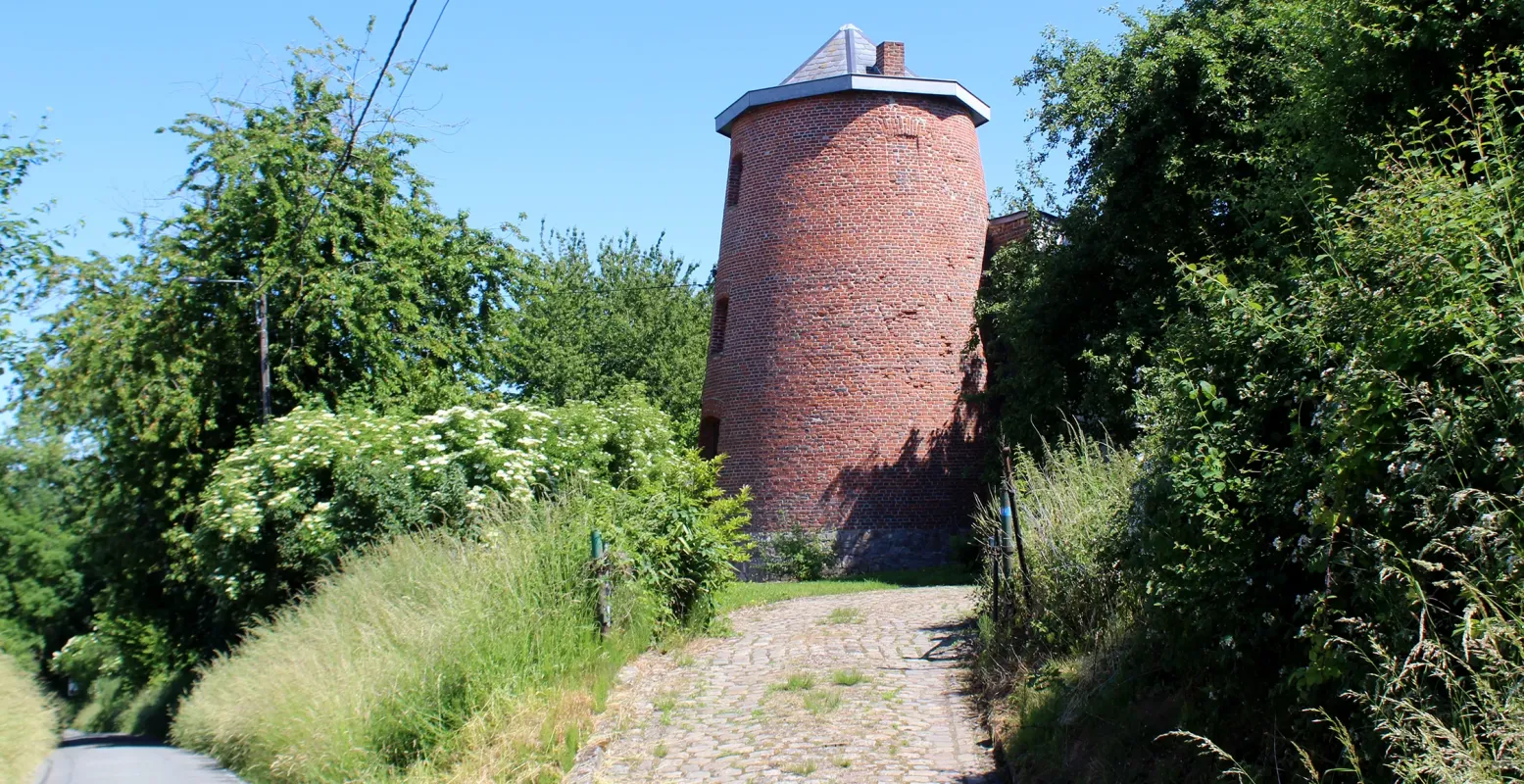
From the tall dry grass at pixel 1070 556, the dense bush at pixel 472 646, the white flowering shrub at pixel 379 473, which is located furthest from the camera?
the white flowering shrub at pixel 379 473

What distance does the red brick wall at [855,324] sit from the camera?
2236cm

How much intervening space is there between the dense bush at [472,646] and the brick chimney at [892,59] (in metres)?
13.2

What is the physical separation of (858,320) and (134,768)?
43.9ft

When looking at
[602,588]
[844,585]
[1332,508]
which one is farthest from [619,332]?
[1332,508]

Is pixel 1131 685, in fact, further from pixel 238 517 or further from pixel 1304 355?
pixel 238 517

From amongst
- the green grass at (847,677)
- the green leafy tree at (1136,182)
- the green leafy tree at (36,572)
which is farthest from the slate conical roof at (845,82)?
the green leafy tree at (36,572)

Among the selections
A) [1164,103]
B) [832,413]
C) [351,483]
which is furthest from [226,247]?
[1164,103]

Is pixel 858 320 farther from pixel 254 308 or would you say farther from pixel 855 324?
pixel 254 308

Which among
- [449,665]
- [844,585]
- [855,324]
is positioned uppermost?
[855,324]

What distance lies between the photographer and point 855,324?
A: 22.4 meters

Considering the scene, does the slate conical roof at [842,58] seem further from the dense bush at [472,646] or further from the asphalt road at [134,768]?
the asphalt road at [134,768]

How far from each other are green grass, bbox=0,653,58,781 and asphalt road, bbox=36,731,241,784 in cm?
21

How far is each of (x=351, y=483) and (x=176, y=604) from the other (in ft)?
44.1

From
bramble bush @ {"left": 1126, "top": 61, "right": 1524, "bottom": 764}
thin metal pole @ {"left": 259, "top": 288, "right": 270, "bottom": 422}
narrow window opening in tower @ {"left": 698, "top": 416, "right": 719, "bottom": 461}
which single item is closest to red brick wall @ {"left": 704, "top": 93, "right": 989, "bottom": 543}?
narrow window opening in tower @ {"left": 698, "top": 416, "right": 719, "bottom": 461}
